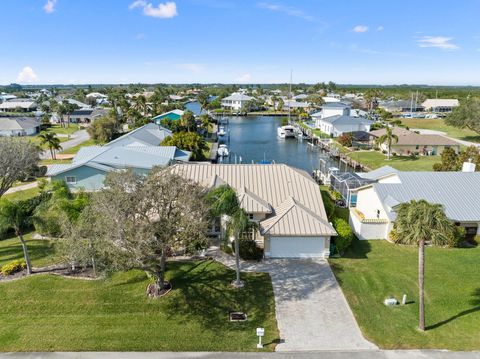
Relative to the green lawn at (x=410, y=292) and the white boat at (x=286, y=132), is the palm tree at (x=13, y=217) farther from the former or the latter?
the white boat at (x=286, y=132)

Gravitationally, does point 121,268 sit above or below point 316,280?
above

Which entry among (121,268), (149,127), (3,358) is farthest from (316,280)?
(149,127)

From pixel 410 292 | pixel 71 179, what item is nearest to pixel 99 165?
pixel 71 179

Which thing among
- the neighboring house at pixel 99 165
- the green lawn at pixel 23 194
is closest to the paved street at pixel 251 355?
the neighboring house at pixel 99 165

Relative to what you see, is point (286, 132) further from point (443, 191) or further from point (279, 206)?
point (279, 206)

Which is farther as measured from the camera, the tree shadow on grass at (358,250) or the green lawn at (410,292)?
the tree shadow on grass at (358,250)

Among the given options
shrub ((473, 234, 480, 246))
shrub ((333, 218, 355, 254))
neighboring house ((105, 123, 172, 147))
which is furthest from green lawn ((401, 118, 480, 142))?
shrub ((333, 218, 355, 254))

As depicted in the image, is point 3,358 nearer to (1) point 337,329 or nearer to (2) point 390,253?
(1) point 337,329
